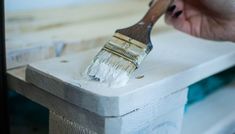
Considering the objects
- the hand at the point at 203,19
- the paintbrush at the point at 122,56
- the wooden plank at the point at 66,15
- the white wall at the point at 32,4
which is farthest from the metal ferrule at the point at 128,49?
the white wall at the point at 32,4

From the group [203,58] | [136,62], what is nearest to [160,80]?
[136,62]

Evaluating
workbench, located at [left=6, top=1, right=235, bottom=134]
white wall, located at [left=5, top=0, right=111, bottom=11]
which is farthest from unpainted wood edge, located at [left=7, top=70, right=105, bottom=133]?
white wall, located at [left=5, top=0, right=111, bottom=11]

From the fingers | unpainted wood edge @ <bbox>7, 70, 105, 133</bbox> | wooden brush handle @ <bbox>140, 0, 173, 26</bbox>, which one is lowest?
unpainted wood edge @ <bbox>7, 70, 105, 133</bbox>

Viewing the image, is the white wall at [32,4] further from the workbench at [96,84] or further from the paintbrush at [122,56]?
the paintbrush at [122,56]

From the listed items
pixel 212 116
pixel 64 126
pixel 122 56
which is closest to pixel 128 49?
pixel 122 56

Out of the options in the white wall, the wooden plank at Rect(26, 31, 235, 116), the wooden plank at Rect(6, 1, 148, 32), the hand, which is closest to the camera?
the wooden plank at Rect(26, 31, 235, 116)

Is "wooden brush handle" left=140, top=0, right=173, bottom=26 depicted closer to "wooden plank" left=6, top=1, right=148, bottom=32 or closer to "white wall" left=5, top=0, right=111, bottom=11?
"wooden plank" left=6, top=1, right=148, bottom=32

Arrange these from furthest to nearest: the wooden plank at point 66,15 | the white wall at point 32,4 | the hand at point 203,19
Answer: the white wall at point 32,4
the wooden plank at point 66,15
the hand at point 203,19

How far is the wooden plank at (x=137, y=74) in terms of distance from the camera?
41cm

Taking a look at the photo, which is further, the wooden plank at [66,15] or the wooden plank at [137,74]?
the wooden plank at [66,15]

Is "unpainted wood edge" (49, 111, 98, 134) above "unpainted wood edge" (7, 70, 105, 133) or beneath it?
beneath

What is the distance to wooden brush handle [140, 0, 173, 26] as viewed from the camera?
18.9 inches

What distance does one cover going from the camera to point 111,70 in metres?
0.45

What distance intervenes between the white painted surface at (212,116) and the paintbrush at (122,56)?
0.65 ft
